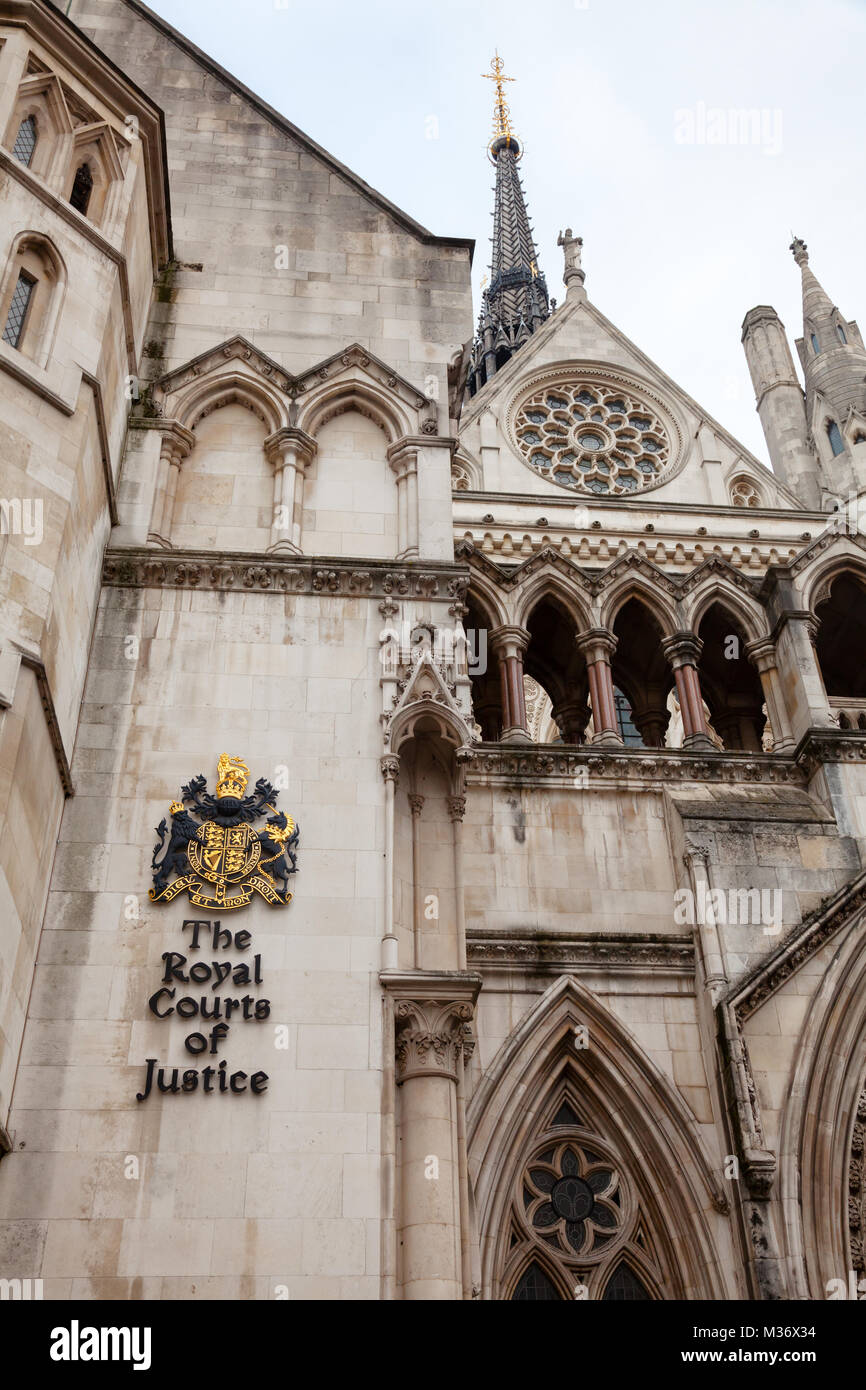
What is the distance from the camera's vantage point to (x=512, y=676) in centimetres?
1583

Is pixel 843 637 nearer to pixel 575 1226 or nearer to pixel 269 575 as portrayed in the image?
pixel 269 575

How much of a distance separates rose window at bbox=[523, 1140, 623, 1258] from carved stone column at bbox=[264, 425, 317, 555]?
6.34 meters

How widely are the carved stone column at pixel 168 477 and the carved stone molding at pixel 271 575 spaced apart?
392 mm

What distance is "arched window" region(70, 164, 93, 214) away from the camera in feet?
41.4

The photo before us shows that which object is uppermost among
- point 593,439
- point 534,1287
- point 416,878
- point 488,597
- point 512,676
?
point 593,439

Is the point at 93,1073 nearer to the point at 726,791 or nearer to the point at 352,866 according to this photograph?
the point at 352,866

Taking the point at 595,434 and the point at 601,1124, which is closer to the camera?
the point at 601,1124

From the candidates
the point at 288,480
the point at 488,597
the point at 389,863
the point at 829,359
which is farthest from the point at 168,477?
the point at 829,359

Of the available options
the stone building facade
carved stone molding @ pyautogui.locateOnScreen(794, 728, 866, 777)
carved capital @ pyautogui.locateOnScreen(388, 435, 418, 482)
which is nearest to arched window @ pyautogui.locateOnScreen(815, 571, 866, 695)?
the stone building facade

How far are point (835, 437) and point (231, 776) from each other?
660 inches

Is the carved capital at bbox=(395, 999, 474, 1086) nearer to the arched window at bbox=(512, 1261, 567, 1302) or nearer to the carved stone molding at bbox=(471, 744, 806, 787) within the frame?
the arched window at bbox=(512, 1261, 567, 1302)

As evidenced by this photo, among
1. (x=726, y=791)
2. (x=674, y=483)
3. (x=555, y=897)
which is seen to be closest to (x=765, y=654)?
(x=726, y=791)

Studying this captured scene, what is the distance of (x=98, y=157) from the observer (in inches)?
505
